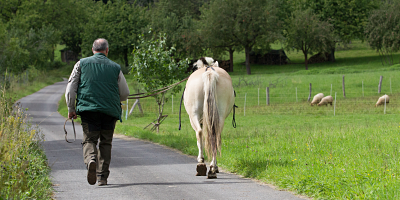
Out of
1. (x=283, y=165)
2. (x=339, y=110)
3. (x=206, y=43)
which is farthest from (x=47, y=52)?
(x=283, y=165)

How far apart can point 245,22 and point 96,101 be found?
159 feet

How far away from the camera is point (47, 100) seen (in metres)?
36.2

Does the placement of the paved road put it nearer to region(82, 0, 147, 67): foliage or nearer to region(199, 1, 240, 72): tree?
region(199, 1, 240, 72): tree

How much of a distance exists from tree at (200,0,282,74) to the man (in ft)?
153

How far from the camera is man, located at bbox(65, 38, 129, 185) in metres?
5.88

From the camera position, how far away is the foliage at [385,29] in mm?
53812

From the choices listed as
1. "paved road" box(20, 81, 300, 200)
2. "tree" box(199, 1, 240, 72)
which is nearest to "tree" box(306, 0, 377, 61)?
"tree" box(199, 1, 240, 72)

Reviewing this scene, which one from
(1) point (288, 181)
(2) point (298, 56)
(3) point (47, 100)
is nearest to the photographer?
(1) point (288, 181)

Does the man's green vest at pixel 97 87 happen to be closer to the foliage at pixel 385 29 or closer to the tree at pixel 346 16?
the foliage at pixel 385 29

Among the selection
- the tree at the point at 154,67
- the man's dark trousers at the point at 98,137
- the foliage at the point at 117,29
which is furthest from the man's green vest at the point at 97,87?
the foliage at the point at 117,29

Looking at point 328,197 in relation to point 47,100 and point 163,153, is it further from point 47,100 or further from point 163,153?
point 47,100

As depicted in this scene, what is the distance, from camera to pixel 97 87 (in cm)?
590

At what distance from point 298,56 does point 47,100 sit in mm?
48778

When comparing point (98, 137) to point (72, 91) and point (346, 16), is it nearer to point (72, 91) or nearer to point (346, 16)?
point (72, 91)
